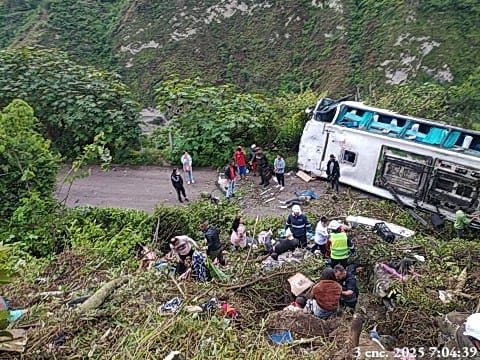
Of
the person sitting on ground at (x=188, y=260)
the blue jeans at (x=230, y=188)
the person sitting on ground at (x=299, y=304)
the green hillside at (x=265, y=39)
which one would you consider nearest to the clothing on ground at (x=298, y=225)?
the person sitting on ground at (x=188, y=260)

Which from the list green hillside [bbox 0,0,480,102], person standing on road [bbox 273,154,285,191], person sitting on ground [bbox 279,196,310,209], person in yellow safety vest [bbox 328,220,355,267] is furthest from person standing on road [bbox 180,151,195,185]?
green hillside [bbox 0,0,480,102]

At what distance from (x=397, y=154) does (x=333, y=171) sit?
67.0 inches

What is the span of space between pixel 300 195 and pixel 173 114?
5476 mm

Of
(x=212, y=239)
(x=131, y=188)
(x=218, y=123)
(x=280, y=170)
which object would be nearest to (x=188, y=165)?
(x=131, y=188)

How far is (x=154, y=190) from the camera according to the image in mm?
14562

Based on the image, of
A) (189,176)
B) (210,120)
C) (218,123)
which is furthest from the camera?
(210,120)

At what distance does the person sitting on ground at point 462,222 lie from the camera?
36.1ft

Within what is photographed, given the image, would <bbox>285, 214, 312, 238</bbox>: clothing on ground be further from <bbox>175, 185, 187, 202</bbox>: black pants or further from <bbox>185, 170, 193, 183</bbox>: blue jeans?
<bbox>185, 170, 193, 183</bbox>: blue jeans

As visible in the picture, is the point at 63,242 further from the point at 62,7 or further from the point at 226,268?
the point at 62,7

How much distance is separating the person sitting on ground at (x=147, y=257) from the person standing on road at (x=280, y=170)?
15.3 ft

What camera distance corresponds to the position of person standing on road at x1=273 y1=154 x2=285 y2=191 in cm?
1362

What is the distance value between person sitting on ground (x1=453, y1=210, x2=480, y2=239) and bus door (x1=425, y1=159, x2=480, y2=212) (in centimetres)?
33

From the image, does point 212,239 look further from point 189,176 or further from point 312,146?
point 312,146

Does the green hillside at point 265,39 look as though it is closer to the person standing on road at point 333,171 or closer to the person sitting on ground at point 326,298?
the person standing on road at point 333,171
